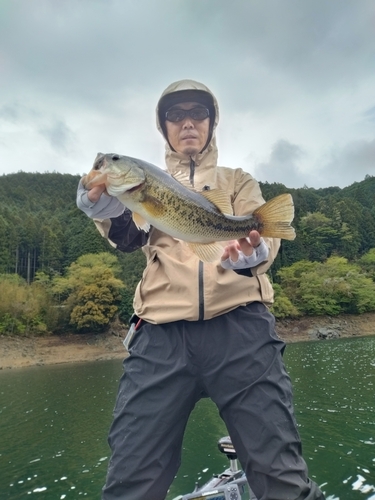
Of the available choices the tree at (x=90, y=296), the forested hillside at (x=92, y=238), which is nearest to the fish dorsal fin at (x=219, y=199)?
the tree at (x=90, y=296)

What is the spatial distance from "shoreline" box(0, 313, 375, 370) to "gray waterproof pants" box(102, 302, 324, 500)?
45.4 meters

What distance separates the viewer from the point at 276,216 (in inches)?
114

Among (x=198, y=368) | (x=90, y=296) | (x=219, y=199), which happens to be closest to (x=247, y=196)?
(x=219, y=199)

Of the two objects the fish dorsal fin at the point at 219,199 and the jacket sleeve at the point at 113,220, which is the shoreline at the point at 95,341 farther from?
the fish dorsal fin at the point at 219,199

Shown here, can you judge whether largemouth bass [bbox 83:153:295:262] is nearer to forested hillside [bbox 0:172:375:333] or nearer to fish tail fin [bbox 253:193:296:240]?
fish tail fin [bbox 253:193:296:240]

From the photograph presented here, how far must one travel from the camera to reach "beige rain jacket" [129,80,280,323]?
3078 mm

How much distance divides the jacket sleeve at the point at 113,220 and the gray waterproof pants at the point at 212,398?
2.55 feet

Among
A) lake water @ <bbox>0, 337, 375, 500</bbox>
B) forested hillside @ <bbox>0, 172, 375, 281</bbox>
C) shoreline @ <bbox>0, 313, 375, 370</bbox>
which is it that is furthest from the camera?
forested hillside @ <bbox>0, 172, 375, 281</bbox>

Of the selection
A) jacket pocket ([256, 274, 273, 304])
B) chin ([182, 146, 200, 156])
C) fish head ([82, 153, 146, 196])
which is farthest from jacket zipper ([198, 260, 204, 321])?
chin ([182, 146, 200, 156])

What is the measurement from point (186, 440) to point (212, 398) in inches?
371

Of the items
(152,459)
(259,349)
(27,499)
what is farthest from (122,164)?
(27,499)

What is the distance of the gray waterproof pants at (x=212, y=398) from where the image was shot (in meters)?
2.79

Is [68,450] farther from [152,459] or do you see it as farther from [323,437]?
[152,459]

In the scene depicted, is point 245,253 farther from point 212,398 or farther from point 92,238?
point 92,238
